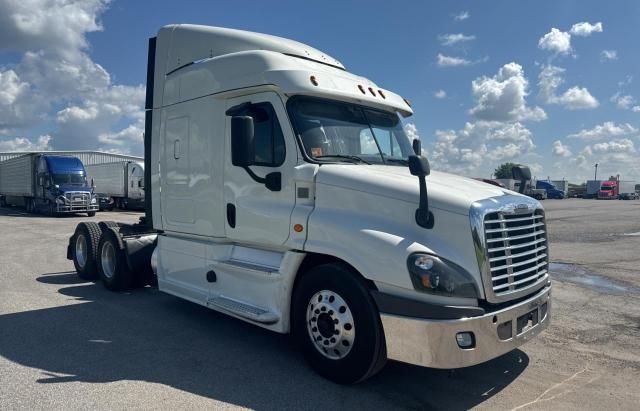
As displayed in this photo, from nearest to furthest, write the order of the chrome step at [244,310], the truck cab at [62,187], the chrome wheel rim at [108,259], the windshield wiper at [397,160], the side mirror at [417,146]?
the chrome step at [244,310]
the windshield wiper at [397,160]
the side mirror at [417,146]
the chrome wheel rim at [108,259]
the truck cab at [62,187]

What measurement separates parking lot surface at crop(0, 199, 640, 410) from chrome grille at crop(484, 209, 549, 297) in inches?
38.8

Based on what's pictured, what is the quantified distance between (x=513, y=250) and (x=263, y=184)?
252 centimetres

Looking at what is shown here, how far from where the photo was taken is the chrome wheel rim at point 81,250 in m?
9.09

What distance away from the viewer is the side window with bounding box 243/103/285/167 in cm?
509

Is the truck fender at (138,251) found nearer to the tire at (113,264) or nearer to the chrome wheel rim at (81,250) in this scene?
the tire at (113,264)

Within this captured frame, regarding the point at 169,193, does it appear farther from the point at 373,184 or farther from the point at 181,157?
the point at 373,184

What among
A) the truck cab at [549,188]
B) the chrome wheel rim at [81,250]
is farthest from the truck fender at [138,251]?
the truck cab at [549,188]

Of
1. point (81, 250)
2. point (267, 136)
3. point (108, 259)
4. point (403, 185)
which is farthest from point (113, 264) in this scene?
point (403, 185)

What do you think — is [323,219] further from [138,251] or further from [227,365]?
[138,251]

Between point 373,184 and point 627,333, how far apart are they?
13.8 feet

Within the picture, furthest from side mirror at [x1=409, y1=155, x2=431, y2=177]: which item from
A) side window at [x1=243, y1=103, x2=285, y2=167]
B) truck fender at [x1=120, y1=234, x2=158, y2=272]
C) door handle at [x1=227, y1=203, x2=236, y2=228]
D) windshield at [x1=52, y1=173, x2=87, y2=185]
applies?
windshield at [x1=52, y1=173, x2=87, y2=185]

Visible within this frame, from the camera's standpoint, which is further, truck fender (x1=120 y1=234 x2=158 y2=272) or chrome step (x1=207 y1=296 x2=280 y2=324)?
truck fender (x1=120 y1=234 x2=158 y2=272)

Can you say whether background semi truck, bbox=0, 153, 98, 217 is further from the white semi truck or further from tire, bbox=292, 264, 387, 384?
tire, bbox=292, 264, 387, 384

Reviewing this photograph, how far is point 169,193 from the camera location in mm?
6750
